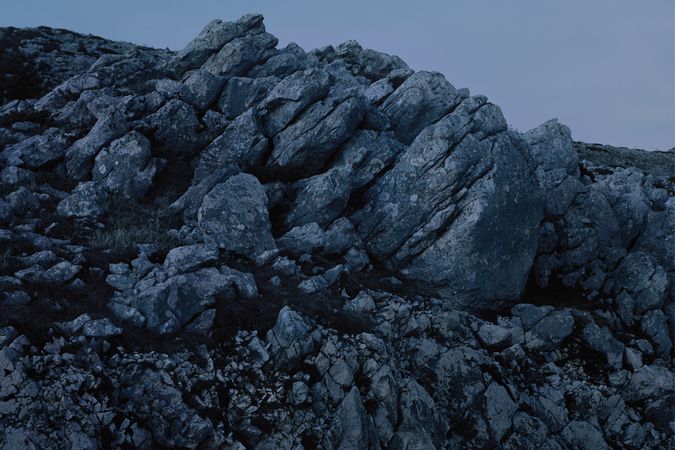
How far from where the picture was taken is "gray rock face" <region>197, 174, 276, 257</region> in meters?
17.6

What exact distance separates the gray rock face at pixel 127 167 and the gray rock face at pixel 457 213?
29.0ft

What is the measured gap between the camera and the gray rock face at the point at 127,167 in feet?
68.1

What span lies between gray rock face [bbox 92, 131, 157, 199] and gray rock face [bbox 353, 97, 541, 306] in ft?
29.0

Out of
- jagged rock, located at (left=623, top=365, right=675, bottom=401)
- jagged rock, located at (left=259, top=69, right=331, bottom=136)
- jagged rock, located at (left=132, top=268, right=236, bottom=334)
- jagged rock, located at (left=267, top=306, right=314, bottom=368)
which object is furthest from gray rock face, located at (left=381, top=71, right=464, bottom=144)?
jagged rock, located at (left=267, top=306, right=314, bottom=368)

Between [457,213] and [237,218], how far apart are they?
8.36 meters

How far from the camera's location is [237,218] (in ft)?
59.5

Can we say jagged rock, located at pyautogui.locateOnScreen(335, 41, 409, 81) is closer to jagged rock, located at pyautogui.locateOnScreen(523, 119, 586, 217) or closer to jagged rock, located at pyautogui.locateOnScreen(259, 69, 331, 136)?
jagged rock, located at pyautogui.locateOnScreen(523, 119, 586, 217)

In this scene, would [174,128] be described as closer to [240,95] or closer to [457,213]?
[240,95]

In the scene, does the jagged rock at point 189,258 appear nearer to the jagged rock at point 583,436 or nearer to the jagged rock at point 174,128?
the jagged rock at point 174,128

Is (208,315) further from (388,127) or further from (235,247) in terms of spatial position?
(388,127)

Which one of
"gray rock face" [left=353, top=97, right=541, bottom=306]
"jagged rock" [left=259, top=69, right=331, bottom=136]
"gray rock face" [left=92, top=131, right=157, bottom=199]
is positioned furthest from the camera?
"jagged rock" [left=259, top=69, right=331, bottom=136]

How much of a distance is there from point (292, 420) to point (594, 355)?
12165 mm

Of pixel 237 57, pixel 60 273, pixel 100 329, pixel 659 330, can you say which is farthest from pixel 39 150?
pixel 659 330

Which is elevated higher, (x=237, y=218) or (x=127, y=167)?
(x=127, y=167)
